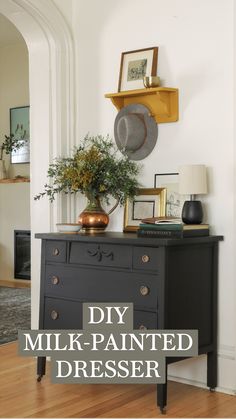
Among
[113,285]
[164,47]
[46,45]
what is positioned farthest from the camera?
[46,45]

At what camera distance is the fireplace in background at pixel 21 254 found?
8.24 meters

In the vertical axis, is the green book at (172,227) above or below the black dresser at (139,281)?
above

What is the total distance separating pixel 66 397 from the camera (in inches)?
139

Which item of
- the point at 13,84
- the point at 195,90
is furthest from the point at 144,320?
the point at 13,84

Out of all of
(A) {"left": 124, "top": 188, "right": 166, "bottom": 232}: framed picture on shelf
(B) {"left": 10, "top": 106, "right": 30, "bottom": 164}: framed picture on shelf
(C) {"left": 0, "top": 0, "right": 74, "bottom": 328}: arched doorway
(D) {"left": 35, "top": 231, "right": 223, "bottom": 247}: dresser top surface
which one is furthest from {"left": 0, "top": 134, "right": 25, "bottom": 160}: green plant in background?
(D) {"left": 35, "top": 231, "right": 223, "bottom": 247}: dresser top surface

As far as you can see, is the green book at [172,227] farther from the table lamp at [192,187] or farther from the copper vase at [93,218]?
the copper vase at [93,218]

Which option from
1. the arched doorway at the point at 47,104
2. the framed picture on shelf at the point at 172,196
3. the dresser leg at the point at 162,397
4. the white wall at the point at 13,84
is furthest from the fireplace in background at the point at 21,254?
the dresser leg at the point at 162,397

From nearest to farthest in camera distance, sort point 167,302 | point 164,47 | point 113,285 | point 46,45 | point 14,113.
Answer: point 167,302 < point 113,285 < point 164,47 < point 46,45 < point 14,113

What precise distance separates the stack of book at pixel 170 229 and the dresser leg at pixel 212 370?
2.31ft

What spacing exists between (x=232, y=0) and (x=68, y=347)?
2.20m

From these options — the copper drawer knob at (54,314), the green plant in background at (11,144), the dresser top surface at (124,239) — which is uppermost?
the green plant in background at (11,144)

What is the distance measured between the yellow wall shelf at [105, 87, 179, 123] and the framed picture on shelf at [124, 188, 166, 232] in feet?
1.49

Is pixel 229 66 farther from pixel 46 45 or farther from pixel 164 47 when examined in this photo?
pixel 46 45

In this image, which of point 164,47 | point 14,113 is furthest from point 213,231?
point 14,113
